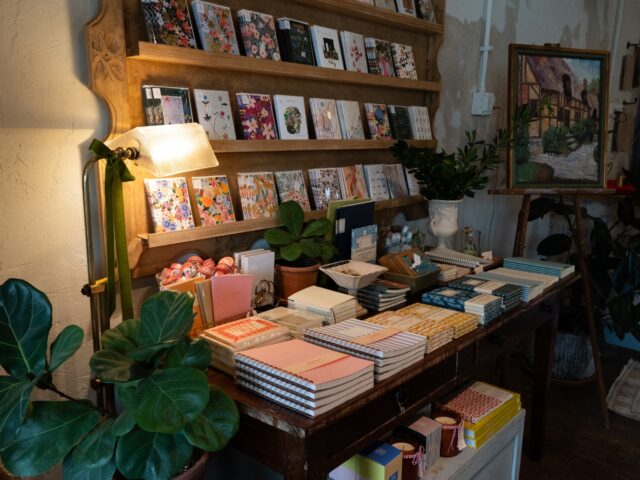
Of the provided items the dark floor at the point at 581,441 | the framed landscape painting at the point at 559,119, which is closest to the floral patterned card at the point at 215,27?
the framed landscape painting at the point at 559,119

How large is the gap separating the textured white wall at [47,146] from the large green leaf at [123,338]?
0.37 meters

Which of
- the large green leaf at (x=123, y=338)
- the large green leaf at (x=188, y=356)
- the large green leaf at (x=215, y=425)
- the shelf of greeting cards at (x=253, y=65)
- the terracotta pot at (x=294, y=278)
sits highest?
the shelf of greeting cards at (x=253, y=65)

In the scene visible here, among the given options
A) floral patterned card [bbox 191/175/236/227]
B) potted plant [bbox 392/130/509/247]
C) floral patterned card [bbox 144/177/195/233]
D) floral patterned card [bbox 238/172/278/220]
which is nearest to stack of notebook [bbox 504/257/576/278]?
potted plant [bbox 392/130/509/247]

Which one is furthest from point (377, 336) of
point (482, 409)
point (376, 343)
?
point (482, 409)

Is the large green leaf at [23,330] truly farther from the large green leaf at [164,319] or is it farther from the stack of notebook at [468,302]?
the stack of notebook at [468,302]

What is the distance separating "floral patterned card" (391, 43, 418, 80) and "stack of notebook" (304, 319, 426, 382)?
4.30ft

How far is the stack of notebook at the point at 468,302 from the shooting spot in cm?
168

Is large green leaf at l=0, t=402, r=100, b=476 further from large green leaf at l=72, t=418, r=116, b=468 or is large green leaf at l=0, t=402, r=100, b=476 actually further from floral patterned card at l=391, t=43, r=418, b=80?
floral patterned card at l=391, t=43, r=418, b=80

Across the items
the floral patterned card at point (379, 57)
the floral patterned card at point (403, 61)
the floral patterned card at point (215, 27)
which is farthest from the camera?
the floral patterned card at point (403, 61)

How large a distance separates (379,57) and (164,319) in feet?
5.18

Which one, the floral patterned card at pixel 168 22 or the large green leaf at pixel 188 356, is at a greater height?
the floral patterned card at pixel 168 22

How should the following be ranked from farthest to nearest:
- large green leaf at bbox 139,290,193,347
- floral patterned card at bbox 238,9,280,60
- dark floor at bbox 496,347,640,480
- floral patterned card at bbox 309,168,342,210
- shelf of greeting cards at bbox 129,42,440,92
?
1. dark floor at bbox 496,347,640,480
2. floral patterned card at bbox 309,168,342,210
3. floral patterned card at bbox 238,9,280,60
4. shelf of greeting cards at bbox 129,42,440,92
5. large green leaf at bbox 139,290,193,347

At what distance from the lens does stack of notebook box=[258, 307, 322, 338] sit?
146 cm

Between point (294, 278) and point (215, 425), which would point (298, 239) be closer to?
point (294, 278)
